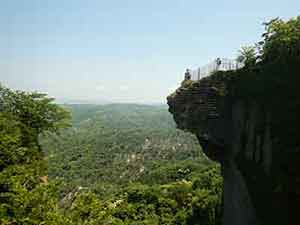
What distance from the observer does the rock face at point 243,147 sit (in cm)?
1181

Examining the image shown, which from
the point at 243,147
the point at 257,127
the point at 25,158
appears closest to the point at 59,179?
the point at 25,158

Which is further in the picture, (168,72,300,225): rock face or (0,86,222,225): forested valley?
(0,86,222,225): forested valley

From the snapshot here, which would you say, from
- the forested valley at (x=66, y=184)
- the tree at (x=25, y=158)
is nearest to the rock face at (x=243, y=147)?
the forested valley at (x=66, y=184)

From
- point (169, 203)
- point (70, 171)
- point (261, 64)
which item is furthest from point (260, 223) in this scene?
point (70, 171)

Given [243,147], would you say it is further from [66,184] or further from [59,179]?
[66,184]

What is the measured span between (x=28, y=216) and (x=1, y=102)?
49.1ft

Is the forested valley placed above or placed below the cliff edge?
below

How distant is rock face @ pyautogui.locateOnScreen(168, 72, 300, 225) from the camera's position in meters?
11.8

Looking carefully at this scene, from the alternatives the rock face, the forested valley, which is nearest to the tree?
the forested valley

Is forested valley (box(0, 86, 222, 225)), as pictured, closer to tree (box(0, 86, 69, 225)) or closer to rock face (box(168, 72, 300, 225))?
tree (box(0, 86, 69, 225))

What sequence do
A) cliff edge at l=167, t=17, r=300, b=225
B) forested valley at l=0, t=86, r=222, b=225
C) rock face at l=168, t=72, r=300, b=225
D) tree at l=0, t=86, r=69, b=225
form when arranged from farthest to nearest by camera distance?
forested valley at l=0, t=86, r=222, b=225 → tree at l=0, t=86, r=69, b=225 → rock face at l=168, t=72, r=300, b=225 → cliff edge at l=167, t=17, r=300, b=225

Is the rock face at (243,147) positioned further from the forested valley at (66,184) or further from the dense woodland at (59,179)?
the forested valley at (66,184)

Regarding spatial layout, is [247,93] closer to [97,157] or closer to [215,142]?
[215,142]

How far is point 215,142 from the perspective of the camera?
57.0ft
